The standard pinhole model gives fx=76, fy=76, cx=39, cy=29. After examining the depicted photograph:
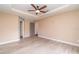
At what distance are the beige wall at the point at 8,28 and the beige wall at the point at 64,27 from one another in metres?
3.15

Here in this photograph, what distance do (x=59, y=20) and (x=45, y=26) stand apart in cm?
229

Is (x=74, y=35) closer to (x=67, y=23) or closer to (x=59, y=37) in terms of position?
(x=67, y=23)

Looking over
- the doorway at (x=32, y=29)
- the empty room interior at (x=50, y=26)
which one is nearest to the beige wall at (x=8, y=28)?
the empty room interior at (x=50, y=26)

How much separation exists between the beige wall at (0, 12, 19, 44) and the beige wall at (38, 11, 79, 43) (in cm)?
315

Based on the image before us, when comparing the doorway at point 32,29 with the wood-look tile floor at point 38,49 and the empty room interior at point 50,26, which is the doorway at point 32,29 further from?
the wood-look tile floor at point 38,49

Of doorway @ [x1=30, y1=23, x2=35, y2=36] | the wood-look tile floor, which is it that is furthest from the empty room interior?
doorway @ [x1=30, y1=23, x2=35, y2=36]

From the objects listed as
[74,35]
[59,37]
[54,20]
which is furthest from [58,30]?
[74,35]

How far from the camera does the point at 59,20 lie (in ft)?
20.1

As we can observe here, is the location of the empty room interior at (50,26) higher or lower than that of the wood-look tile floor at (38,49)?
higher

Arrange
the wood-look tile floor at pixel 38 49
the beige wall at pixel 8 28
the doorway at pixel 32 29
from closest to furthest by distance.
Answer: the wood-look tile floor at pixel 38 49
the beige wall at pixel 8 28
the doorway at pixel 32 29

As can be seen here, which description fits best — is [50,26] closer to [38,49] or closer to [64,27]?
[64,27]

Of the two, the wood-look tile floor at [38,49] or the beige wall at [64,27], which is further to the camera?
the beige wall at [64,27]

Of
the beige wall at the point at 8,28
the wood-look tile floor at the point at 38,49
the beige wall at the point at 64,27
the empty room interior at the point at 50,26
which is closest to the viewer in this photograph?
the wood-look tile floor at the point at 38,49

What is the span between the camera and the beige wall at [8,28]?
5.26 metres
